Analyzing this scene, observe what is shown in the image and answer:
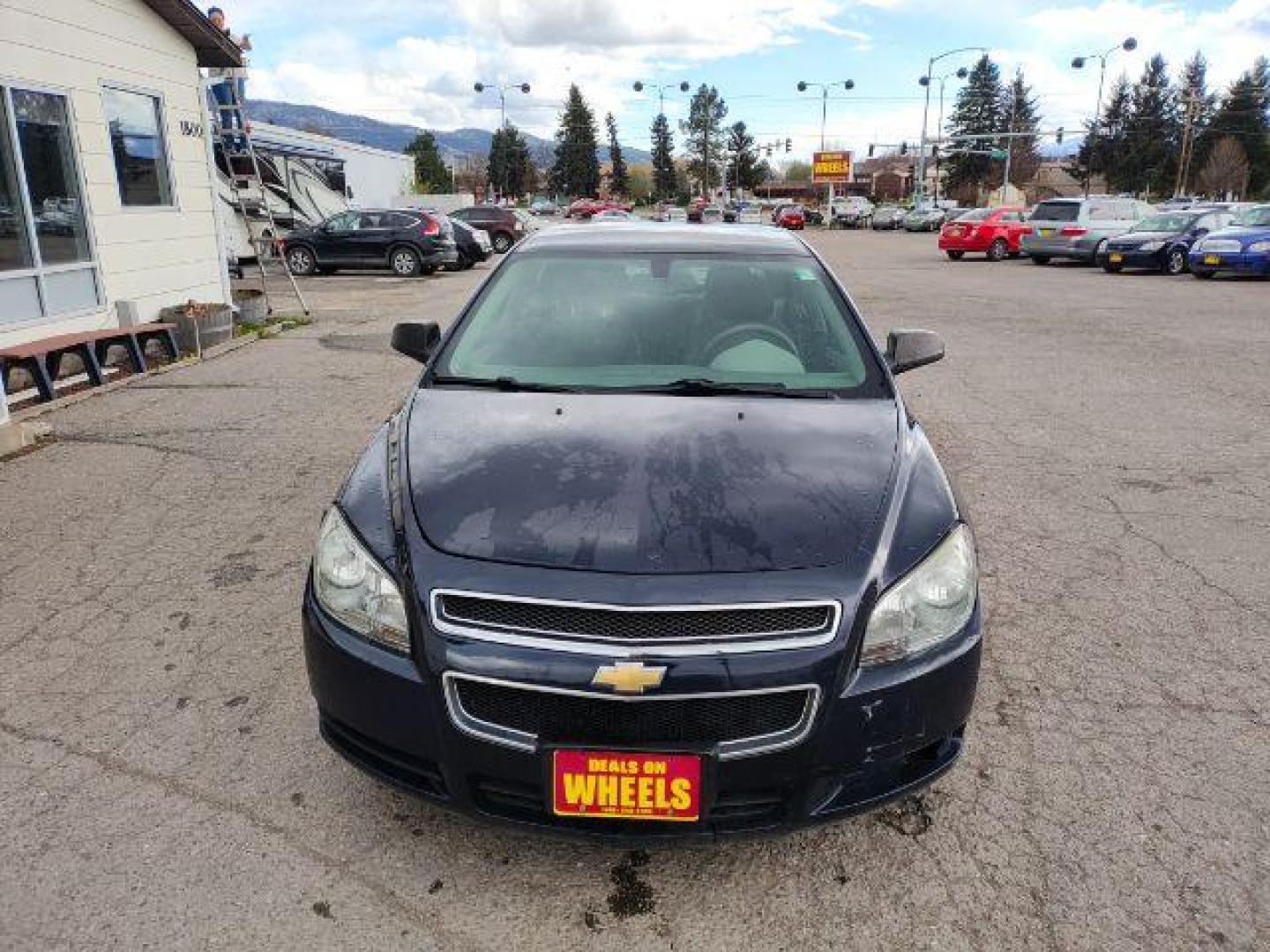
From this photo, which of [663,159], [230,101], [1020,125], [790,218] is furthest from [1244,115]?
[230,101]

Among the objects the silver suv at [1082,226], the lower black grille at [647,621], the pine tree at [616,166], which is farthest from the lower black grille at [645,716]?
the pine tree at [616,166]

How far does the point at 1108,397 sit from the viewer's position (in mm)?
8023

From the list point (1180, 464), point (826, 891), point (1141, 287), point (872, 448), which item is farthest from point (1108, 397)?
point (1141, 287)

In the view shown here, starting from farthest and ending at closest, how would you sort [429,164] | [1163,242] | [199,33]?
[429,164] < [1163,242] < [199,33]

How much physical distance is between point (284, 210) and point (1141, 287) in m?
19.5

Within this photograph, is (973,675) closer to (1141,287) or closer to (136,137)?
(136,137)

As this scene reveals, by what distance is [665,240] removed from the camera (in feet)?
13.3

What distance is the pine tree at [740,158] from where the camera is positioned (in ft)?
394

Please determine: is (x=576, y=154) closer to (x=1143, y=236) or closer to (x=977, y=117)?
(x=977, y=117)

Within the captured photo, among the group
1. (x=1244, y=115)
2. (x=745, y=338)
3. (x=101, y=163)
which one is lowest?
(x=745, y=338)

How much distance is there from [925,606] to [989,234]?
1044 inches

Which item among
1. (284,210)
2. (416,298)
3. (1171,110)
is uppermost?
(1171,110)

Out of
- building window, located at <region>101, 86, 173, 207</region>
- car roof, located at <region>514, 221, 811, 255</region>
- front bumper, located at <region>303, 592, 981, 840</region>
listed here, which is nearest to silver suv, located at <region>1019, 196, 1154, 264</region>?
building window, located at <region>101, 86, 173, 207</region>

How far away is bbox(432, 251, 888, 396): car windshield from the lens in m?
3.28
